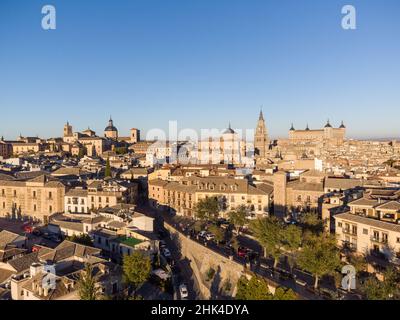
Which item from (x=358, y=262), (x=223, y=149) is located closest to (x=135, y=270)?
(x=358, y=262)

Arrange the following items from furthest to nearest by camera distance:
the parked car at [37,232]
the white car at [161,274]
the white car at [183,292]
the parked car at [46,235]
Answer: the parked car at [37,232] → the parked car at [46,235] → the white car at [161,274] → the white car at [183,292]

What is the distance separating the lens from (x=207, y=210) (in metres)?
32.1

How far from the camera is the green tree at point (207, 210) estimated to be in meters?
32.1

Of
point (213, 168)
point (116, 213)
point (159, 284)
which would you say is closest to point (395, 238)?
point (159, 284)

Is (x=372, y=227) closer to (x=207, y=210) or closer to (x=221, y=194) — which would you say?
(x=207, y=210)

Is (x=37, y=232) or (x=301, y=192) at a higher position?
(x=301, y=192)

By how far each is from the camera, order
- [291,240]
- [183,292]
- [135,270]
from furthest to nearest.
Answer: [291,240]
[183,292]
[135,270]

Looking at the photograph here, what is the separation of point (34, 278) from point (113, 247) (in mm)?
8601

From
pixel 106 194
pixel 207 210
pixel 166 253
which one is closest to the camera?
pixel 166 253

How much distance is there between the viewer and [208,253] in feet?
78.4

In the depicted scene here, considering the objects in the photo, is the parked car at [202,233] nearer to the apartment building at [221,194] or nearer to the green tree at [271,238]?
the green tree at [271,238]

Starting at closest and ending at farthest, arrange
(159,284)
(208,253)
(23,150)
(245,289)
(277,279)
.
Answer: (245,289) → (277,279) → (159,284) → (208,253) → (23,150)

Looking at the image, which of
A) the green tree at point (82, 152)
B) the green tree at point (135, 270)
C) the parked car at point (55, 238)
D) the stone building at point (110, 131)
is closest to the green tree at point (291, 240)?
the green tree at point (135, 270)
